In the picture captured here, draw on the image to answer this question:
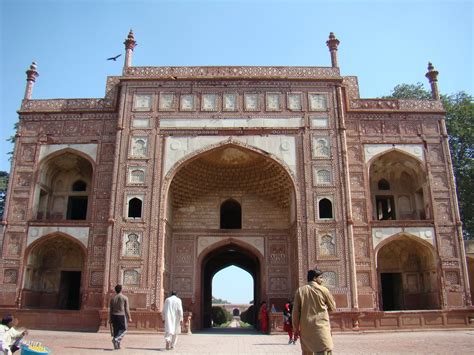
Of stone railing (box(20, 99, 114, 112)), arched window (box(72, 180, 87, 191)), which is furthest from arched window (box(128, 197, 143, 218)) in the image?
stone railing (box(20, 99, 114, 112))

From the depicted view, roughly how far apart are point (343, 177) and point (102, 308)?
32.6 feet

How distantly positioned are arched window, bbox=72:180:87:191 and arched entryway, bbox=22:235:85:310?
284 centimetres

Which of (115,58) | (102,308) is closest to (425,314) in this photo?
(102,308)

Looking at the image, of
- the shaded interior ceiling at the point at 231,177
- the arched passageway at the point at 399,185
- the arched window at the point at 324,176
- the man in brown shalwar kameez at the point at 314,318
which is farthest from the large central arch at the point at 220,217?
the man in brown shalwar kameez at the point at 314,318

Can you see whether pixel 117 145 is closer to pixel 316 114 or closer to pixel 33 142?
pixel 33 142

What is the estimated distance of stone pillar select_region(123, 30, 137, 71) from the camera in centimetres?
1881

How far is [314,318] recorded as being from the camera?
4.95 meters

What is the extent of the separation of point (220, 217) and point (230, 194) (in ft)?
3.60

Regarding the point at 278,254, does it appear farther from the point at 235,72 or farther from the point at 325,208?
the point at 235,72

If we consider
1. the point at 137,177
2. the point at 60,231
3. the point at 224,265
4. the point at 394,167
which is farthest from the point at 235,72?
the point at 224,265

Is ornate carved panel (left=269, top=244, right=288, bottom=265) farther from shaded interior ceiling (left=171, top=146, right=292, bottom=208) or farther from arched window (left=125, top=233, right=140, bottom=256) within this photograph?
arched window (left=125, top=233, right=140, bottom=256)

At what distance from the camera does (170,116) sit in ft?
59.1

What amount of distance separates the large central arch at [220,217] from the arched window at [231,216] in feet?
0.63

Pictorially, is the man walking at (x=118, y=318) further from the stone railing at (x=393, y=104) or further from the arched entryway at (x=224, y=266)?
the stone railing at (x=393, y=104)
